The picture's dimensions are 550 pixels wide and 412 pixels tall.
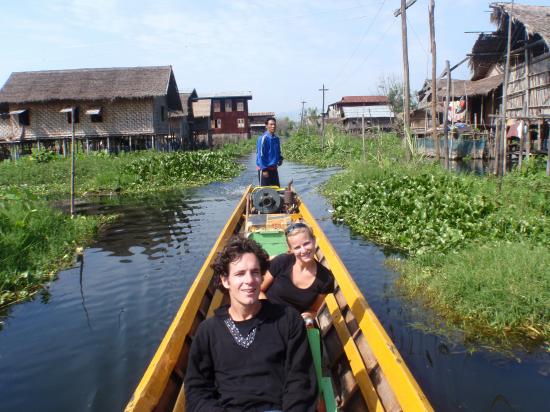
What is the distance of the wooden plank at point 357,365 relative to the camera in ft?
10.3

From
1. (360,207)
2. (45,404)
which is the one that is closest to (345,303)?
(45,404)

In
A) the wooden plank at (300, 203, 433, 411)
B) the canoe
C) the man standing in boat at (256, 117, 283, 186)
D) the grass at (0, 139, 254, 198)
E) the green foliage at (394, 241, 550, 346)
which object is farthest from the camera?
the grass at (0, 139, 254, 198)

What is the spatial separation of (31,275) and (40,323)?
1.68m

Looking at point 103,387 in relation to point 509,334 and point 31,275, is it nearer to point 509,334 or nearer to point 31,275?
point 31,275

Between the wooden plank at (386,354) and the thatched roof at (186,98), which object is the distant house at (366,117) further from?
the wooden plank at (386,354)

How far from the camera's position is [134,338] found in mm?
5629

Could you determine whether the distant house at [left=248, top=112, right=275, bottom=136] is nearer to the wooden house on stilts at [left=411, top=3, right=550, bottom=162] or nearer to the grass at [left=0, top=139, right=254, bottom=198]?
the wooden house on stilts at [left=411, top=3, right=550, bottom=162]

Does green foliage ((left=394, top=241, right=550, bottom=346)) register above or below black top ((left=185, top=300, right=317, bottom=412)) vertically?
below

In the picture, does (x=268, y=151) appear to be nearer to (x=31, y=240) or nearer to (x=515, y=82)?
(x=31, y=240)

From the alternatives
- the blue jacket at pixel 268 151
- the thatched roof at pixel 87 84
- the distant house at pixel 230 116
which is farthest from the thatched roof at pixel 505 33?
the distant house at pixel 230 116

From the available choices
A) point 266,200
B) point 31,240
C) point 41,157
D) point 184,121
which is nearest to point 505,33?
point 266,200

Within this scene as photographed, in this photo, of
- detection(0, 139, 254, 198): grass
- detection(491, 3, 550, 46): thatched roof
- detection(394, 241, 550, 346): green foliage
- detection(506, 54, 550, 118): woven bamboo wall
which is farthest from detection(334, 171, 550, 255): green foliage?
detection(0, 139, 254, 198): grass

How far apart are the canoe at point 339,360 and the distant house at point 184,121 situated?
28.4 m

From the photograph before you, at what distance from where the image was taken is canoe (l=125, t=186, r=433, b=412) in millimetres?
2834
